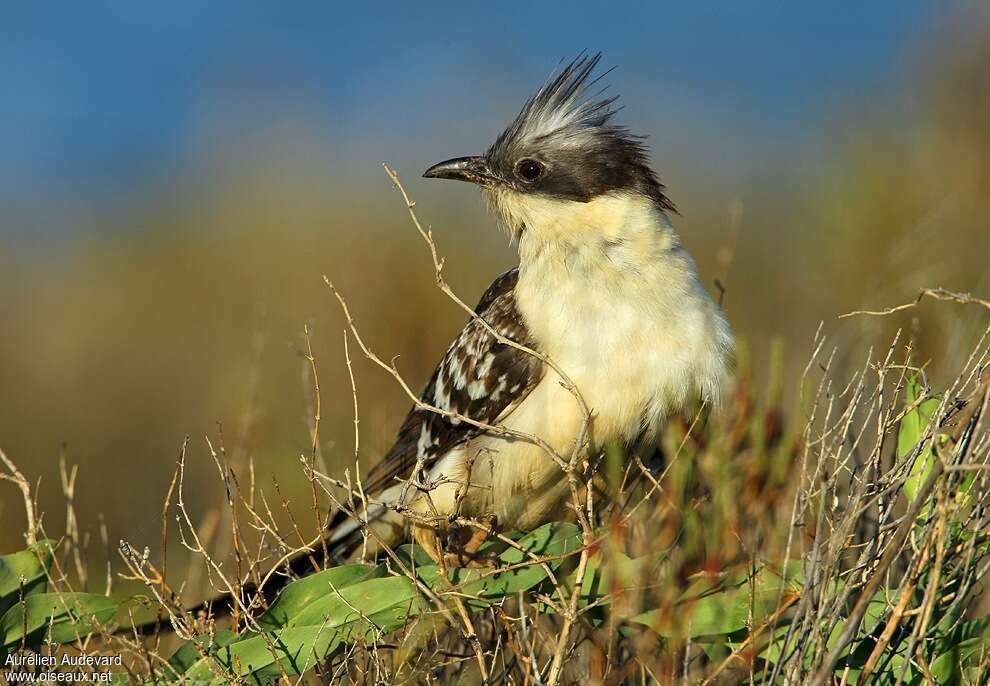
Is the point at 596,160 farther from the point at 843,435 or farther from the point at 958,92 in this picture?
the point at 958,92

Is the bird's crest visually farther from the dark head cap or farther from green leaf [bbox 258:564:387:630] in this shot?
green leaf [bbox 258:564:387:630]

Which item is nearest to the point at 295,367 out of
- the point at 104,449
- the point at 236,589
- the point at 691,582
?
the point at 104,449

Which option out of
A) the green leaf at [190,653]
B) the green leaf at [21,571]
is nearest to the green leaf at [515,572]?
the green leaf at [190,653]

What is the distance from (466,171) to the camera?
3.98m

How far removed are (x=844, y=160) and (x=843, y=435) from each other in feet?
22.8

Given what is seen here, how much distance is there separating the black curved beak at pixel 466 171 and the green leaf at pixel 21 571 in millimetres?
1871

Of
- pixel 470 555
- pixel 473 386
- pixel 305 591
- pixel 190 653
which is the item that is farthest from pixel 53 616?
pixel 473 386

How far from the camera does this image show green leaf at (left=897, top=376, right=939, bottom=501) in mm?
2750

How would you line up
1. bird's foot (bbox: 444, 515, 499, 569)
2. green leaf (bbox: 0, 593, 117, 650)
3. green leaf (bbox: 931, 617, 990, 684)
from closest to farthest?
green leaf (bbox: 931, 617, 990, 684)
green leaf (bbox: 0, 593, 117, 650)
bird's foot (bbox: 444, 515, 499, 569)

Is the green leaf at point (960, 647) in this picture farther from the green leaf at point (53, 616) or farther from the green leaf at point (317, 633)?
the green leaf at point (53, 616)

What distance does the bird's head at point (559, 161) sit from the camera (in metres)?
3.73

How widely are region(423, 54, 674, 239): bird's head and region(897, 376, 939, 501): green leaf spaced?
3.82ft

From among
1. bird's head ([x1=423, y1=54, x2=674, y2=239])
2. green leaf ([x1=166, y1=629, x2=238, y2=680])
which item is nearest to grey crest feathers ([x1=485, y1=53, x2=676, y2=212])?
bird's head ([x1=423, y1=54, x2=674, y2=239])

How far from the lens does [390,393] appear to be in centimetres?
787
